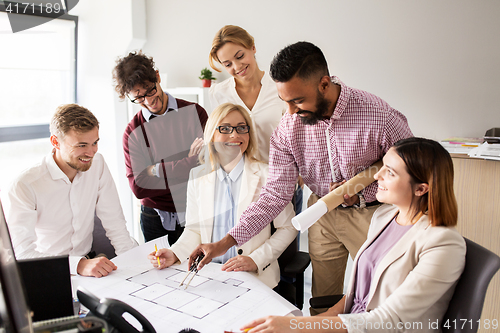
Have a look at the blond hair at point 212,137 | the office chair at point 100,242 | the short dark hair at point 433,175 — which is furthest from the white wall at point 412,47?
the office chair at point 100,242

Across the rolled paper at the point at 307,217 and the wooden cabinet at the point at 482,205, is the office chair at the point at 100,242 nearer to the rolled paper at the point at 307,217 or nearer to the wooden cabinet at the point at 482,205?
the rolled paper at the point at 307,217

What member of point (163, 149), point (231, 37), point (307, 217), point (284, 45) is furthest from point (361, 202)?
point (284, 45)

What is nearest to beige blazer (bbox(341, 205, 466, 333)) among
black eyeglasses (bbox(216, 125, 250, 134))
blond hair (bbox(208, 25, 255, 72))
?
black eyeglasses (bbox(216, 125, 250, 134))

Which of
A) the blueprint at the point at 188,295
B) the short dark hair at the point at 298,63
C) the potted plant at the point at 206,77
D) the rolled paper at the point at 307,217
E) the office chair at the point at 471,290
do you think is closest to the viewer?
the office chair at the point at 471,290

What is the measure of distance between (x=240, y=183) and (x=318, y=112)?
60 centimetres

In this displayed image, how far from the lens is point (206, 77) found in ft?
10.3

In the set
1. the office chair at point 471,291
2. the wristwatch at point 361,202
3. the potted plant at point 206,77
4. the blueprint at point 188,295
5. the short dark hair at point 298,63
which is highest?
the potted plant at point 206,77

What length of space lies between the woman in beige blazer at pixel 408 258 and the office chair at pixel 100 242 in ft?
4.13

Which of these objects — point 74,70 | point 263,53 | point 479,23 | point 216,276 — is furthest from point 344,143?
point 74,70

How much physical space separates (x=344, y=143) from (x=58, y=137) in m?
1.34

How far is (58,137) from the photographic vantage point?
1697mm

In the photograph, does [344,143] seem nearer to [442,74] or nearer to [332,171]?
[332,171]

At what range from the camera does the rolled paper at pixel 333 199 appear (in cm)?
122

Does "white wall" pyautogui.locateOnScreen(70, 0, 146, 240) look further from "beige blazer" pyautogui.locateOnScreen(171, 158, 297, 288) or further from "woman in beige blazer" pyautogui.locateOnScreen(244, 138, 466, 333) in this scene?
"woman in beige blazer" pyautogui.locateOnScreen(244, 138, 466, 333)
